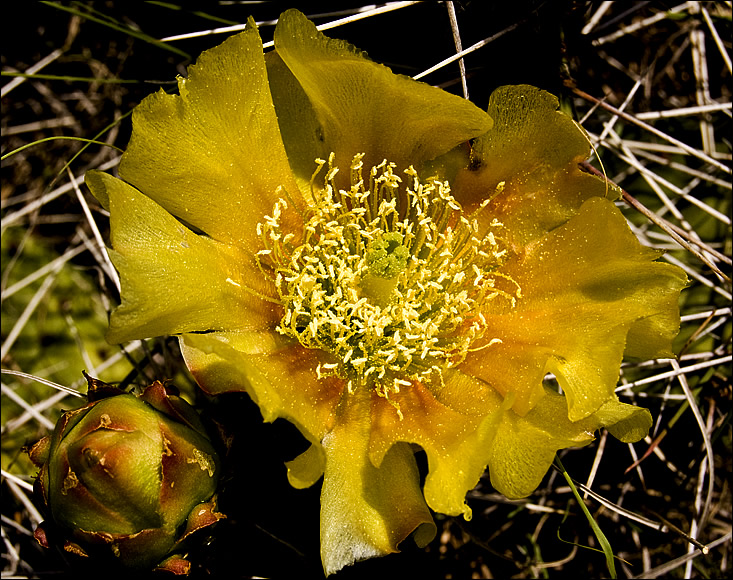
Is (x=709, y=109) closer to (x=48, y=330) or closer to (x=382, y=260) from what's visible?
(x=382, y=260)

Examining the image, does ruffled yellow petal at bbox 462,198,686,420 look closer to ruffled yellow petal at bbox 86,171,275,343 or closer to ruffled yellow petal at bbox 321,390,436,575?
ruffled yellow petal at bbox 321,390,436,575

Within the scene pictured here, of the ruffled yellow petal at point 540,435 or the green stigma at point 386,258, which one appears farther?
the green stigma at point 386,258

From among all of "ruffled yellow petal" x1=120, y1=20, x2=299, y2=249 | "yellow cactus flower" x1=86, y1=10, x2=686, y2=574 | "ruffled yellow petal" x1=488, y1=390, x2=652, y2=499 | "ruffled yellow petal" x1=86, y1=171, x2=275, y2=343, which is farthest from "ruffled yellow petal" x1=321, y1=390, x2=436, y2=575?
"ruffled yellow petal" x1=120, y1=20, x2=299, y2=249

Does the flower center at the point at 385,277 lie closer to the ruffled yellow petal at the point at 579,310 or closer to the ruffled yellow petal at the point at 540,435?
the ruffled yellow petal at the point at 579,310

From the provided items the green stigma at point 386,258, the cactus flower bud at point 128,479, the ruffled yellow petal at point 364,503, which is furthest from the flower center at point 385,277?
the cactus flower bud at point 128,479

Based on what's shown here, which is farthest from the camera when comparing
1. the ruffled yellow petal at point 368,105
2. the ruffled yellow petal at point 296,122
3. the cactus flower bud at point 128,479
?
the ruffled yellow petal at point 296,122

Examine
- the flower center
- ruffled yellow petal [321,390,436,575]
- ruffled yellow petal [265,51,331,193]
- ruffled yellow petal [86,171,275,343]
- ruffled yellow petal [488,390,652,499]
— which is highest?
ruffled yellow petal [265,51,331,193]

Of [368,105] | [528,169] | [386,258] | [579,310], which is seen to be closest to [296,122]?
[368,105]
